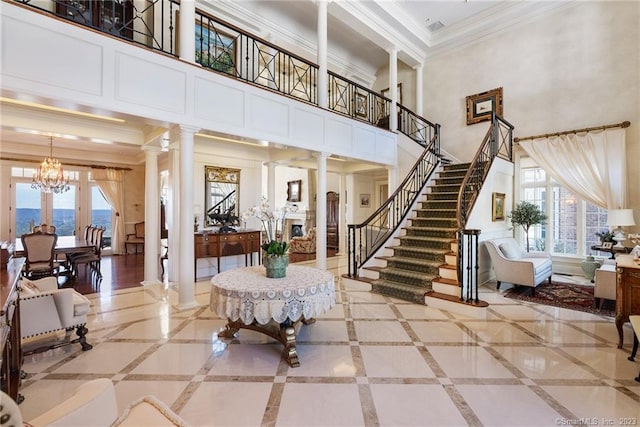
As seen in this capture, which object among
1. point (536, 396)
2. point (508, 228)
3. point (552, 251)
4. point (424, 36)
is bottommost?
point (536, 396)

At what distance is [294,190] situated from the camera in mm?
12500

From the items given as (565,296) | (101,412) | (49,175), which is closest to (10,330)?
(101,412)

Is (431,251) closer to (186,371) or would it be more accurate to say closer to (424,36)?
(186,371)

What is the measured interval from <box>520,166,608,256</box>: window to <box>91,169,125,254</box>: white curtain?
11038mm

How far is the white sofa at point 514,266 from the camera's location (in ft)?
15.7

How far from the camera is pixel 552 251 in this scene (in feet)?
21.6

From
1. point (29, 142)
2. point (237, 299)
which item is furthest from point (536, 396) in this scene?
point (29, 142)

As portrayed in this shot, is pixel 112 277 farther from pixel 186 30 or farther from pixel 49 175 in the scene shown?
pixel 186 30

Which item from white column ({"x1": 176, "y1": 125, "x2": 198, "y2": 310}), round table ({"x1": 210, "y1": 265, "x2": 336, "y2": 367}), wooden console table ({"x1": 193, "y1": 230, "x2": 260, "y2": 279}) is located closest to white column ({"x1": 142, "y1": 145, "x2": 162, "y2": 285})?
wooden console table ({"x1": 193, "y1": 230, "x2": 260, "y2": 279})

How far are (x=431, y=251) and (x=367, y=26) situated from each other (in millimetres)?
5237

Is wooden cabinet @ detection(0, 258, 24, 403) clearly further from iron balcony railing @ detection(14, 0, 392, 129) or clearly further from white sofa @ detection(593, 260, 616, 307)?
white sofa @ detection(593, 260, 616, 307)

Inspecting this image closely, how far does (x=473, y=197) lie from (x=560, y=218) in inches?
112

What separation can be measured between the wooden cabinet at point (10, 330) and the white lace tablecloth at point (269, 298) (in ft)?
4.50

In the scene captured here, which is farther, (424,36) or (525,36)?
(424,36)
